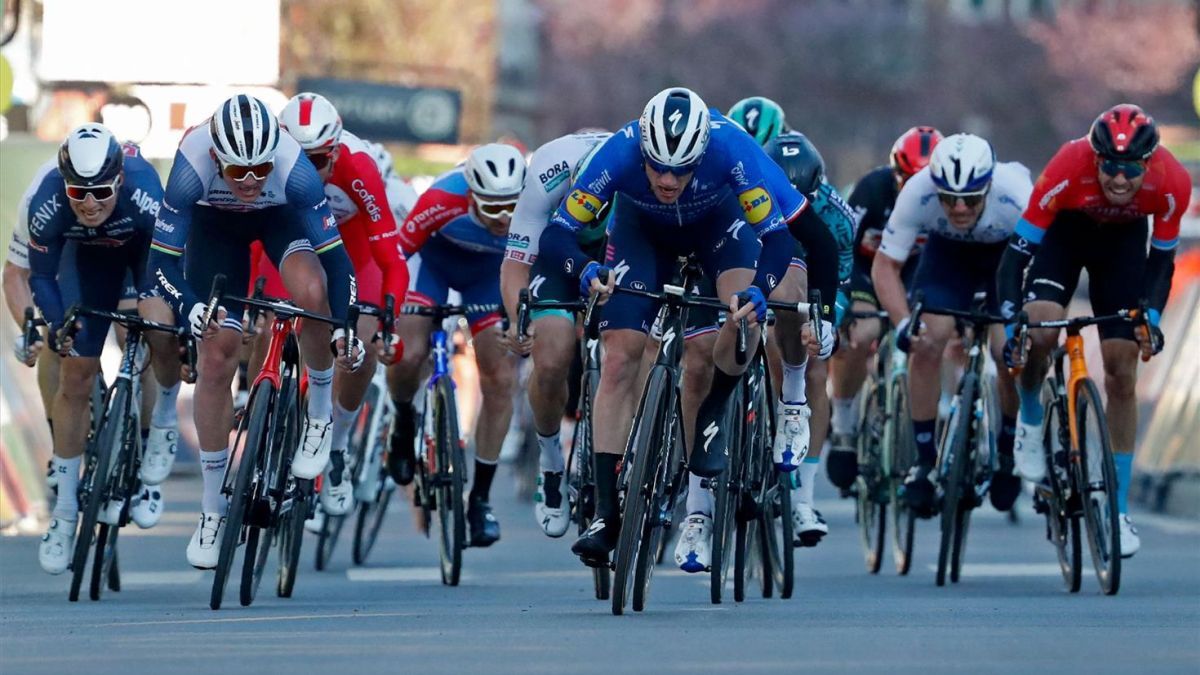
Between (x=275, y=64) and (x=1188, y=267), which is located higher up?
(x=275, y=64)

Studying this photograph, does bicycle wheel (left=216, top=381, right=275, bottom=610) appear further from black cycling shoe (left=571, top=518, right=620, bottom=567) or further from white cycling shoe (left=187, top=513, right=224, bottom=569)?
black cycling shoe (left=571, top=518, right=620, bottom=567)

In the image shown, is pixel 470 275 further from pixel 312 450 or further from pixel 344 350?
pixel 344 350

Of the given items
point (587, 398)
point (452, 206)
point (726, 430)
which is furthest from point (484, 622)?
point (452, 206)

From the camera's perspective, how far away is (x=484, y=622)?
10.9 meters

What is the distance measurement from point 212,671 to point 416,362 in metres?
5.54

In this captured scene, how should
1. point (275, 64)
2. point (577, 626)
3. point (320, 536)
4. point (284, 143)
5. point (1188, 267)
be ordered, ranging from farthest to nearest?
point (275, 64) → point (1188, 267) → point (320, 536) → point (284, 143) → point (577, 626)

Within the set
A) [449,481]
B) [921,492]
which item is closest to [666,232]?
[449,481]

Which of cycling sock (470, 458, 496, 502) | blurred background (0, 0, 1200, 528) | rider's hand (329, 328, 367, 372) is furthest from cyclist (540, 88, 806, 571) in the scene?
blurred background (0, 0, 1200, 528)

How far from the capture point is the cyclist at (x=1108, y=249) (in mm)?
12789

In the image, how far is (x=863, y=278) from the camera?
53.6 feet

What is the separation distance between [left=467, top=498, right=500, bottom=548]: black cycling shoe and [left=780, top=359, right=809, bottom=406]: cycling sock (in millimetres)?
1754

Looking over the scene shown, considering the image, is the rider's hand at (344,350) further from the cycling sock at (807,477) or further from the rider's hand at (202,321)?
the cycling sock at (807,477)

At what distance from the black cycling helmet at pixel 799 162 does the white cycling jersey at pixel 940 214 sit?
1.21m

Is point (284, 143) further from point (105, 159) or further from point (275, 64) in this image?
point (275, 64)
